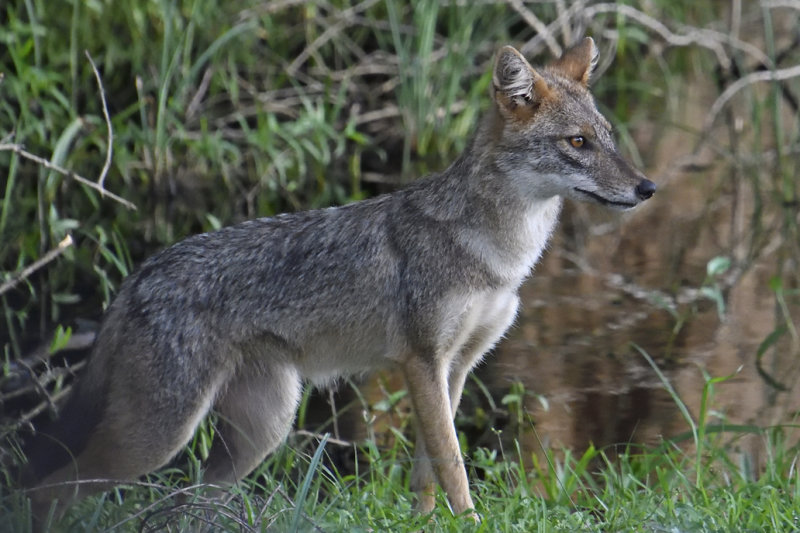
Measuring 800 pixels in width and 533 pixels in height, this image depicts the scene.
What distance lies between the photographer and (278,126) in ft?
32.1

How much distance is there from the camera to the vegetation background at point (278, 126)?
24.3 feet

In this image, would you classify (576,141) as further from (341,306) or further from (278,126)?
(278,126)

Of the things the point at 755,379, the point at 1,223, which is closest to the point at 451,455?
the point at 755,379

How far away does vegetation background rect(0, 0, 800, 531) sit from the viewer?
7422 millimetres

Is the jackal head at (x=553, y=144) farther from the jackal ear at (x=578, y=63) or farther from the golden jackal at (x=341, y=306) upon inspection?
the jackal ear at (x=578, y=63)

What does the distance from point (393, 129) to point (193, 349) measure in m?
6.35

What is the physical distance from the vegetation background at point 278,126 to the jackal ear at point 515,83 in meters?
1.64

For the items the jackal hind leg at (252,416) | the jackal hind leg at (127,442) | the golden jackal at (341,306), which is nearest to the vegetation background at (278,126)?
the jackal hind leg at (252,416)

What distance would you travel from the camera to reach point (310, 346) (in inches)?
205

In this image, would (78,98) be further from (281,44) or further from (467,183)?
(467,183)

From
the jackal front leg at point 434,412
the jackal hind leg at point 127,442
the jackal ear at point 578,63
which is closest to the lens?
the jackal hind leg at point 127,442

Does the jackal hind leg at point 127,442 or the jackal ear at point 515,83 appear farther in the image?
the jackal ear at point 515,83

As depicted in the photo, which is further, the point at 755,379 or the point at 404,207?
the point at 755,379

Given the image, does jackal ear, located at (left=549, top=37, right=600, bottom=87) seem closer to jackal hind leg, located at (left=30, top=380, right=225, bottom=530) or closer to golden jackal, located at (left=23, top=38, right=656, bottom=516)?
golden jackal, located at (left=23, top=38, right=656, bottom=516)
